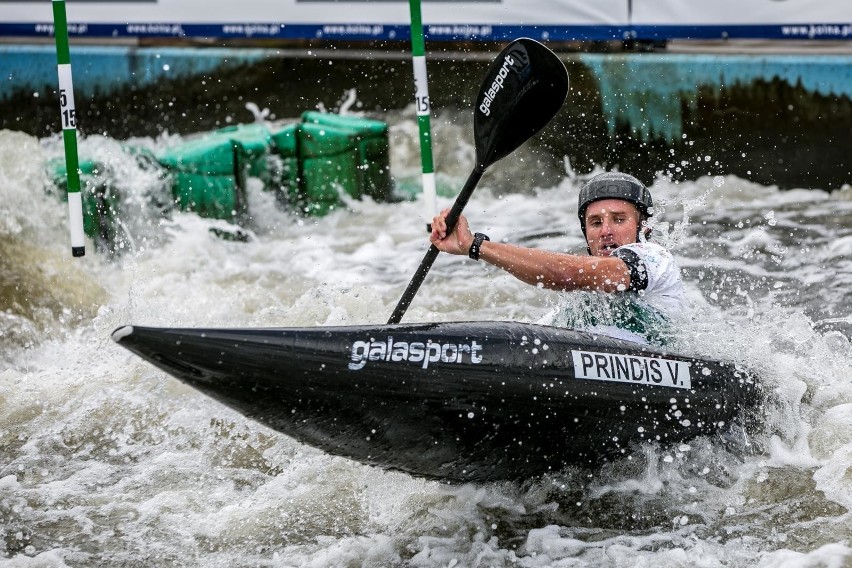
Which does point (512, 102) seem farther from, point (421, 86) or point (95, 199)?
point (95, 199)

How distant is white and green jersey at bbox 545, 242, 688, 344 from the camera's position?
13.6 ft

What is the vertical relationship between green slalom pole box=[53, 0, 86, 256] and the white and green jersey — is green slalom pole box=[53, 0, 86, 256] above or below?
above

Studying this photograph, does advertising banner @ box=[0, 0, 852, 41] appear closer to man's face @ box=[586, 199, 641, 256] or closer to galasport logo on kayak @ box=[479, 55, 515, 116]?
galasport logo on kayak @ box=[479, 55, 515, 116]

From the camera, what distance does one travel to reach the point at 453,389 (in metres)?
3.77

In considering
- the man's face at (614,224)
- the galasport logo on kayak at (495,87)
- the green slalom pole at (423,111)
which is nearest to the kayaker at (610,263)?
the man's face at (614,224)

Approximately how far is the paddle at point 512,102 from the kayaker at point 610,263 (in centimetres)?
35

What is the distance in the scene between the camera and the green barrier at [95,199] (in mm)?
7660

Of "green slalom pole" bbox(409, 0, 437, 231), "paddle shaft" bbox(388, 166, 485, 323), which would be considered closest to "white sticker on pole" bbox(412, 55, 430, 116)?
"green slalom pole" bbox(409, 0, 437, 231)

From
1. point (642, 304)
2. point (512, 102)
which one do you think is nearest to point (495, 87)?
point (512, 102)

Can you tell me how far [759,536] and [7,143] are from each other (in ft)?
21.3

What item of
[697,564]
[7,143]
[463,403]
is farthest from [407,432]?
[7,143]

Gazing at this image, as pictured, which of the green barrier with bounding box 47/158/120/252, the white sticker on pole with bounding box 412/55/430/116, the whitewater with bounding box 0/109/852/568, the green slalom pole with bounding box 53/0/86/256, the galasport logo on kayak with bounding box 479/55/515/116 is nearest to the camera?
the whitewater with bounding box 0/109/852/568

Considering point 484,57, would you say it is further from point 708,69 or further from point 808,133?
point 808,133

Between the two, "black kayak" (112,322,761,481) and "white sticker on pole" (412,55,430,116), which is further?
"white sticker on pole" (412,55,430,116)
